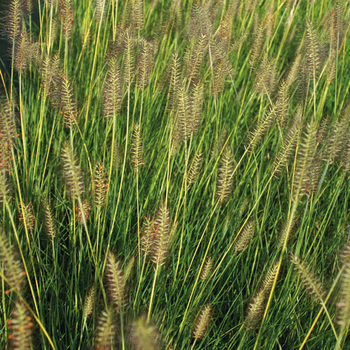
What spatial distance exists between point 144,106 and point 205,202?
0.64 metres

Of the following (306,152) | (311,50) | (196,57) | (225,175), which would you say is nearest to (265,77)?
(311,50)

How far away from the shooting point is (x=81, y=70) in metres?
2.38

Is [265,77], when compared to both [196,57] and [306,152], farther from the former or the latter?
[306,152]

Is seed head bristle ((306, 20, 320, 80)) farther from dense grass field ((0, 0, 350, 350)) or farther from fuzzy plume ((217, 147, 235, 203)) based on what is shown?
fuzzy plume ((217, 147, 235, 203))

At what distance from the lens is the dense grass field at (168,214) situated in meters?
1.32

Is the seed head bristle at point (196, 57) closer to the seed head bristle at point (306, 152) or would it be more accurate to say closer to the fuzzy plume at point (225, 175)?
the fuzzy plume at point (225, 175)

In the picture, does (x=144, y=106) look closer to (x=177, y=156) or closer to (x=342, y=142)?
(x=177, y=156)

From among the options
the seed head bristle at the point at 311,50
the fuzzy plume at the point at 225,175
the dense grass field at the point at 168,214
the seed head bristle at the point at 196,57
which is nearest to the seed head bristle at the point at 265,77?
the dense grass field at the point at 168,214

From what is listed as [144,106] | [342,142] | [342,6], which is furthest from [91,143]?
[342,6]

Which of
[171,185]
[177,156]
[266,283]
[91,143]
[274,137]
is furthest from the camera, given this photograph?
[274,137]

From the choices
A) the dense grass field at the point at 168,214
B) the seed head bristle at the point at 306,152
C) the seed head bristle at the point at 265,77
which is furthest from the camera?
the seed head bristle at the point at 265,77

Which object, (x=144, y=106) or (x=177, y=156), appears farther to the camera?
(x=144, y=106)

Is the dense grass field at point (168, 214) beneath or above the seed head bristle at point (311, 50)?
beneath

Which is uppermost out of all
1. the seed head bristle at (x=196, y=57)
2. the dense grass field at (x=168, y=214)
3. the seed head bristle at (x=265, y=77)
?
the seed head bristle at (x=196, y=57)
